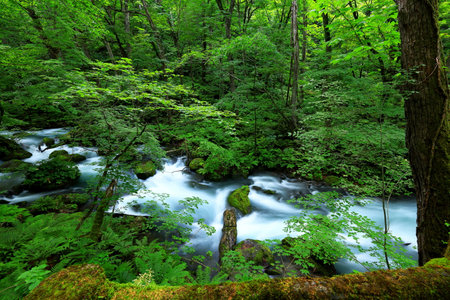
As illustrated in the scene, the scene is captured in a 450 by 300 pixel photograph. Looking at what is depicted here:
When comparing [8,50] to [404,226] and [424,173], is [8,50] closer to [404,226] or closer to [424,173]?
[424,173]

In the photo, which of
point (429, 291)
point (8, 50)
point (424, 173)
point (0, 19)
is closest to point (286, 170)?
point (424, 173)

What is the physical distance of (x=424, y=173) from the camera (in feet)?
8.89

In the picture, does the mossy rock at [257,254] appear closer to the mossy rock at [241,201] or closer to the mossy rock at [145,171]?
the mossy rock at [241,201]

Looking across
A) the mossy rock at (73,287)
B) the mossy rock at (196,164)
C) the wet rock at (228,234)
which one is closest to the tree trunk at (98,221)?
the mossy rock at (73,287)

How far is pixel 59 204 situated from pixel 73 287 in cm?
688

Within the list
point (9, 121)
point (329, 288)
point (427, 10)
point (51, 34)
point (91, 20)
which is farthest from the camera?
point (51, 34)

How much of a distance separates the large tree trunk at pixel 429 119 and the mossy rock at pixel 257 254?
2823 mm

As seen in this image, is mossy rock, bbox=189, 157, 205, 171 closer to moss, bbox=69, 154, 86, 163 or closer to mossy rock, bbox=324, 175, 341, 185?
moss, bbox=69, 154, 86, 163

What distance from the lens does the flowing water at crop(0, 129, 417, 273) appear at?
236 inches

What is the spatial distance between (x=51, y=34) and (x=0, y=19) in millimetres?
1463

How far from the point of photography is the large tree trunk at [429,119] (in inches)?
102

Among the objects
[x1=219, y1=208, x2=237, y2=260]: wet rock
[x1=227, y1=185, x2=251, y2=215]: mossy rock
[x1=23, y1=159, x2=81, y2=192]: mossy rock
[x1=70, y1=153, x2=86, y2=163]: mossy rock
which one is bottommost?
[x1=219, y1=208, x2=237, y2=260]: wet rock

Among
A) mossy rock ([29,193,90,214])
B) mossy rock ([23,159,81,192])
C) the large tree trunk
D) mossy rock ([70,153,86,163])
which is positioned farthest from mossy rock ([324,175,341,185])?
mossy rock ([70,153,86,163])

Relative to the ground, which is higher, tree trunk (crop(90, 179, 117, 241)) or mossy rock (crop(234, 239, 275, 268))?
tree trunk (crop(90, 179, 117, 241))
